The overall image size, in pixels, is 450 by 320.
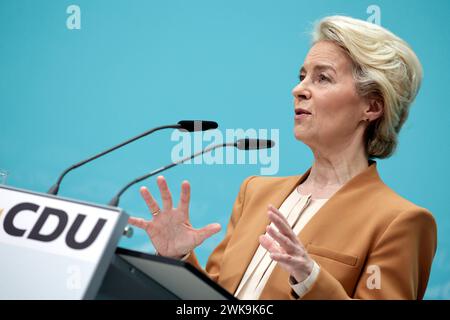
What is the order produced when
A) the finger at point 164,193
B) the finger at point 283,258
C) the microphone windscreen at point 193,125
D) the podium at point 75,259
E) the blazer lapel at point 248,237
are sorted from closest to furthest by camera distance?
the podium at point 75,259 → the finger at point 283,258 → the finger at point 164,193 → the microphone windscreen at point 193,125 → the blazer lapel at point 248,237

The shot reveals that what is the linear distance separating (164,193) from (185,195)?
2.1 inches

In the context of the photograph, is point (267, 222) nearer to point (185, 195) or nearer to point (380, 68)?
point (185, 195)

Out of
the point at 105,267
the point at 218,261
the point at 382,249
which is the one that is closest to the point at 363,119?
the point at 382,249

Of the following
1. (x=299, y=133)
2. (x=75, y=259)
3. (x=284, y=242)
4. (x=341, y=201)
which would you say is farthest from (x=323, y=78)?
(x=75, y=259)

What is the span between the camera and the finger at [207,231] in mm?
1539

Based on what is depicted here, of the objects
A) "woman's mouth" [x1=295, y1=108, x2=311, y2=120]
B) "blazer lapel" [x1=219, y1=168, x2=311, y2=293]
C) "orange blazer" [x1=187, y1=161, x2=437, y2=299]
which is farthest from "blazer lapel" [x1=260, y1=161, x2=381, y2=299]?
"woman's mouth" [x1=295, y1=108, x2=311, y2=120]

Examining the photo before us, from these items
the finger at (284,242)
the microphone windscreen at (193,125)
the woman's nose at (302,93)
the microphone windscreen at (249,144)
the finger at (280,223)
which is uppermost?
the woman's nose at (302,93)

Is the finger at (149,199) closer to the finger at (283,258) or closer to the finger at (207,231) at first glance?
the finger at (207,231)

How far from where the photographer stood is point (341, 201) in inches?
68.1

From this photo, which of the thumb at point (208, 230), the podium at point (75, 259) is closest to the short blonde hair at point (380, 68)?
the thumb at point (208, 230)

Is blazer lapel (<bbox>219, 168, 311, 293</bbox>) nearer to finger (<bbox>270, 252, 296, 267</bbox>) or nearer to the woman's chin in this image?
the woman's chin

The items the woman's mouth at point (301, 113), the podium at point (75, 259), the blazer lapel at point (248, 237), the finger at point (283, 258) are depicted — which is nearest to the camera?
the podium at point (75, 259)

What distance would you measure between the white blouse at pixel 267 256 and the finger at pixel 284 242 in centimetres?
41
